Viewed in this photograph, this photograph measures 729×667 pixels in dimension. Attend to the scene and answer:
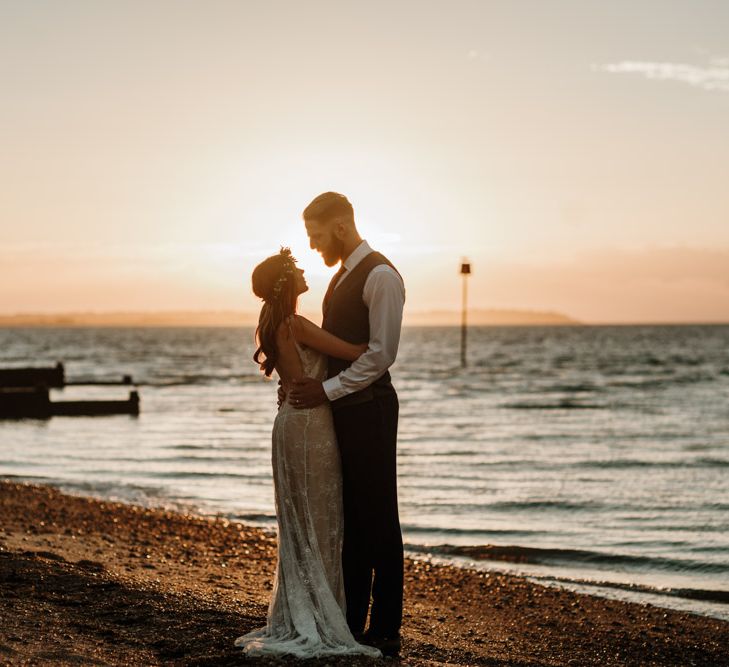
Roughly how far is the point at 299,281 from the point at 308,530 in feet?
4.67

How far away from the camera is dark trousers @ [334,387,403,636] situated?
17.2 feet

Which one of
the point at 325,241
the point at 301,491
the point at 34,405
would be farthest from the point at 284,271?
the point at 34,405

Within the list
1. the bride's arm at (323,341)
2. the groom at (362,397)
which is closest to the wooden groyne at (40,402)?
the groom at (362,397)

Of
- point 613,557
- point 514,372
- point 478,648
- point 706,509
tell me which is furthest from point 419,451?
point 514,372

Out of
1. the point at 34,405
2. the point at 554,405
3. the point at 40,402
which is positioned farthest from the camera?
the point at 554,405

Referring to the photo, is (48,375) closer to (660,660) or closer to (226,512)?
(226,512)

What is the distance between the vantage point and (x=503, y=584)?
9.66 m

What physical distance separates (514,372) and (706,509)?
49.1 meters

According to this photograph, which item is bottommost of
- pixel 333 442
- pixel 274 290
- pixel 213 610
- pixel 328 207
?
pixel 213 610

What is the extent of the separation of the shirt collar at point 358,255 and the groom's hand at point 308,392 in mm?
671

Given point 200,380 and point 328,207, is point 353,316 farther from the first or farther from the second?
point 200,380

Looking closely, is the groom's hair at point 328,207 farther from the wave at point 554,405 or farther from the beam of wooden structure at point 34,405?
the wave at point 554,405

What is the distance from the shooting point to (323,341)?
5121mm

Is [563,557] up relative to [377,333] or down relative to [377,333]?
down
